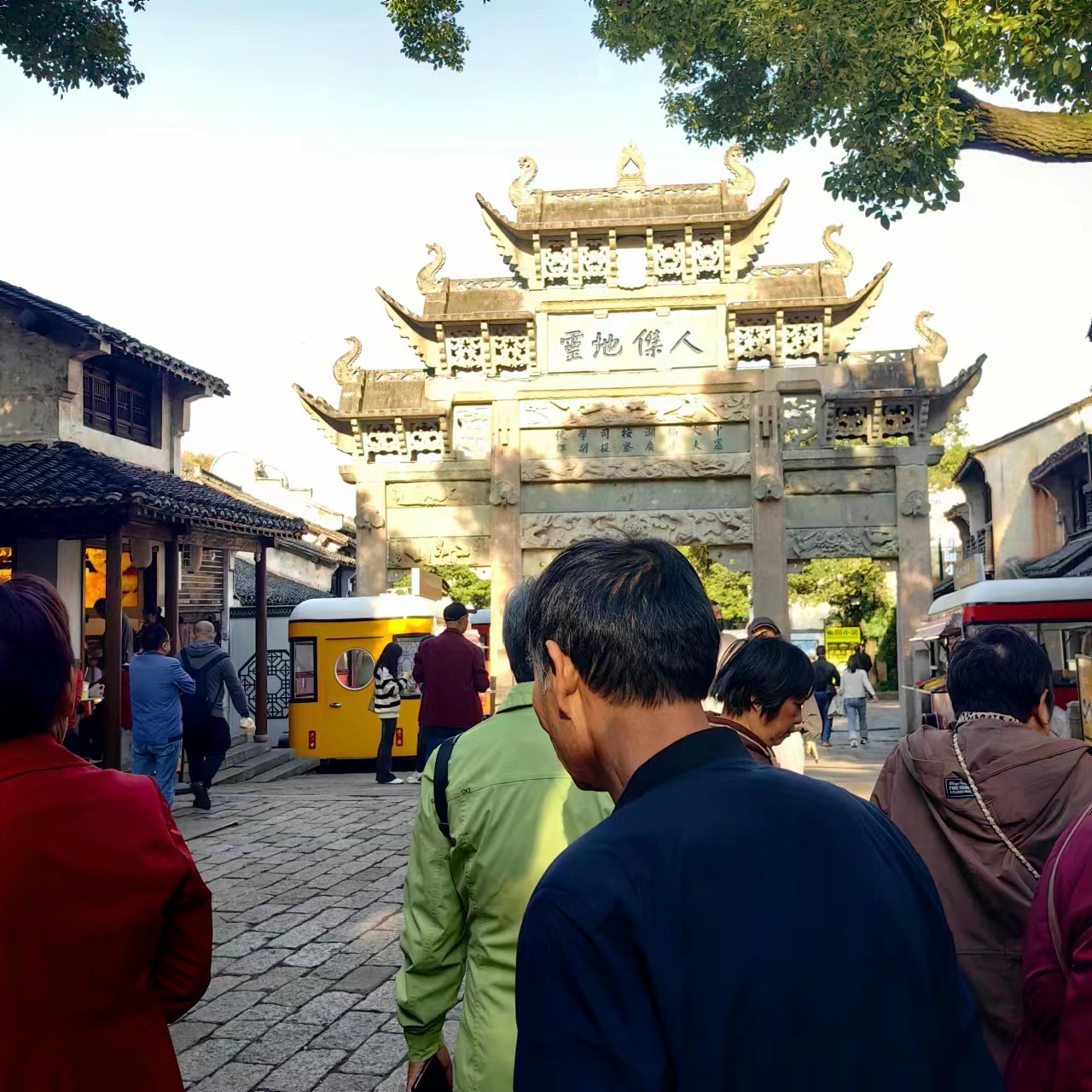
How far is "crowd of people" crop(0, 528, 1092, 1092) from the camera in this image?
3.86ft

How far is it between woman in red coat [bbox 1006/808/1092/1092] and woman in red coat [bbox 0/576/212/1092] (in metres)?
1.60

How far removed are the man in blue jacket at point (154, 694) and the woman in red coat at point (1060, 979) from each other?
808 cm

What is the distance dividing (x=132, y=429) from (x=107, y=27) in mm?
7893

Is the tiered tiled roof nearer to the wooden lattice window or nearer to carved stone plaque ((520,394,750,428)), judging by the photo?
the wooden lattice window

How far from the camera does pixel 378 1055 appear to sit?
14.8ft

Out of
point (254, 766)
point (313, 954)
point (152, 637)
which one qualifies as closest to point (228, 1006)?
point (313, 954)

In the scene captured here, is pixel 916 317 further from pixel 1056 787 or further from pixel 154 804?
pixel 154 804

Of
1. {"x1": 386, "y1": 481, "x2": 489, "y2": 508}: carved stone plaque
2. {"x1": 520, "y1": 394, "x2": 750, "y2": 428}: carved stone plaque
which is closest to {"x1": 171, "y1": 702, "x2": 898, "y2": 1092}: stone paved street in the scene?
{"x1": 386, "y1": 481, "x2": 489, "y2": 508}: carved stone plaque

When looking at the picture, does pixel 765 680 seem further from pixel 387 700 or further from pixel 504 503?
pixel 504 503

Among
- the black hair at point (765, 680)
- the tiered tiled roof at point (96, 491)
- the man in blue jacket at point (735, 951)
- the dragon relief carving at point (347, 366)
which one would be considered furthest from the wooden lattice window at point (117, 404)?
the man in blue jacket at point (735, 951)

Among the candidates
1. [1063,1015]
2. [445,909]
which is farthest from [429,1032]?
[1063,1015]

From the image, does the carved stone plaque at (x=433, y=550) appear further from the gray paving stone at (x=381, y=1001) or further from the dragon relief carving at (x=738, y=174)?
the gray paving stone at (x=381, y=1001)

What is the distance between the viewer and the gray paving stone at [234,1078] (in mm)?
4168

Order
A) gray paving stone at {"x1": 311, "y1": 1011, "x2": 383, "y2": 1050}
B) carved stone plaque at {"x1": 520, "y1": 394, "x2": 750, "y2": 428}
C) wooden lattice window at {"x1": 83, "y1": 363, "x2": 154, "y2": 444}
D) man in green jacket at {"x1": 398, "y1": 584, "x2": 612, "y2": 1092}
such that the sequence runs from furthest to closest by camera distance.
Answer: carved stone plaque at {"x1": 520, "y1": 394, "x2": 750, "y2": 428} → wooden lattice window at {"x1": 83, "y1": 363, "x2": 154, "y2": 444} → gray paving stone at {"x1": 311, "y1": 1011, "x2": 383, "y2": 1050} → man in green jacket at {"x1": 398, "y1": 584, "x2": 612, "y2": 1092}
